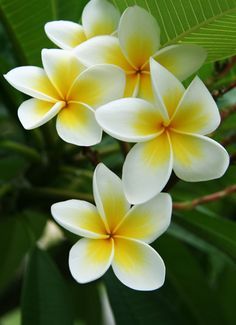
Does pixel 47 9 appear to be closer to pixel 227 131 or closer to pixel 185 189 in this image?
pixel 227 131

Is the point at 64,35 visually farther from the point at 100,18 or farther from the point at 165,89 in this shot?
the point at 165,89

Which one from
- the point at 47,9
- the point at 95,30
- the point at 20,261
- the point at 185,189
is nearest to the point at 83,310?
the point at 20,261

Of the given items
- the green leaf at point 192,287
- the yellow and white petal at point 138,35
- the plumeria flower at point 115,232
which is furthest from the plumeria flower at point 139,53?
the green leaf at point 192,287

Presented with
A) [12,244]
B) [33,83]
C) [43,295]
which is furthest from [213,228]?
[12,244]

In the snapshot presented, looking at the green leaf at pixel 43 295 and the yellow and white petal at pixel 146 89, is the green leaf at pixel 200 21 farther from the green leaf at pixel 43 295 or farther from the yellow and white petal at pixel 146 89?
the green leaf at pixel 43 295

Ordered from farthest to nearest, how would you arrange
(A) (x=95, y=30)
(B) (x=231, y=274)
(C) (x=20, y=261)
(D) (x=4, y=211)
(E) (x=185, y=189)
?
(B) (x=231, y=274), (C) (x=20, y=261), (E) (x=185, y=189), (D) (x=4, y=211), (A) (x=95, y=30)

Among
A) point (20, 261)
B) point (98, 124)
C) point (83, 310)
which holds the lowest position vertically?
point (83, 310)
